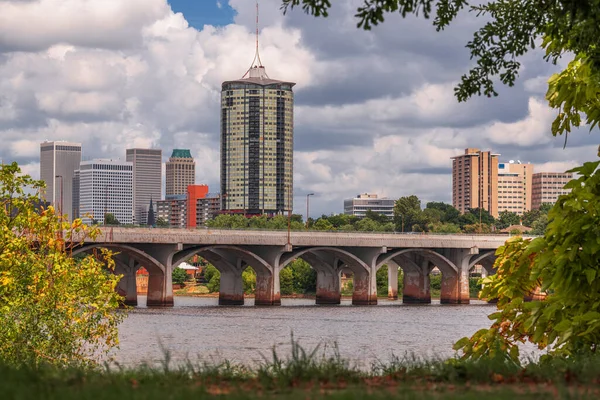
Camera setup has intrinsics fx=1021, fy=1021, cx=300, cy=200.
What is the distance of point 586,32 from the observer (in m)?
14.2

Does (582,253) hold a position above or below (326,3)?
below

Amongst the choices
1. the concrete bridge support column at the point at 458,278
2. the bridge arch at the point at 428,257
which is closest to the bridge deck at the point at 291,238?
the bridge arch at the point at 428,257

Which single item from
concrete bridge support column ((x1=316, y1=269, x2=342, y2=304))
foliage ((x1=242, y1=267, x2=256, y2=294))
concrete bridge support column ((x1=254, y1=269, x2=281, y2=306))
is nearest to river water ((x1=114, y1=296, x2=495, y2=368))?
concrete bridge support column ((x1=254, y1=269, x2=281, y2=306))

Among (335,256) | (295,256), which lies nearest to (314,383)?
(295,256)

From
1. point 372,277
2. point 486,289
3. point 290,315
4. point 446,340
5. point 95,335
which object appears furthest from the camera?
point 372,277

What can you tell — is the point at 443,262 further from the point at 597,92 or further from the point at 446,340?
the point at 597,92

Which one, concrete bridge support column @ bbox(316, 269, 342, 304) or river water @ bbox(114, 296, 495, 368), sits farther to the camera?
concrete bridge support column @ bbox(316, 269, 342, 304)

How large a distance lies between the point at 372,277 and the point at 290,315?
82.6 feet

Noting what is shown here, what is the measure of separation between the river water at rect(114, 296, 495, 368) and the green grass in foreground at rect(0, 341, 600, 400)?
96.3ft

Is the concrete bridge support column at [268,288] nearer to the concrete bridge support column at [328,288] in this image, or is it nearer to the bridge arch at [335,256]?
the bridge arch at [335,256]

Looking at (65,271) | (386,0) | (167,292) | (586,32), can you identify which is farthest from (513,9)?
(167,292)

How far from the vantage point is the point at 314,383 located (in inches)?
487

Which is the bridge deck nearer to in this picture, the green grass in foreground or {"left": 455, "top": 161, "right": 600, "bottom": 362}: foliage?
{"left": 455, "top": 161, "right": 600, "bottom": 362}: foliage

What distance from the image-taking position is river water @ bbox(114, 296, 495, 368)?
5253 cm
